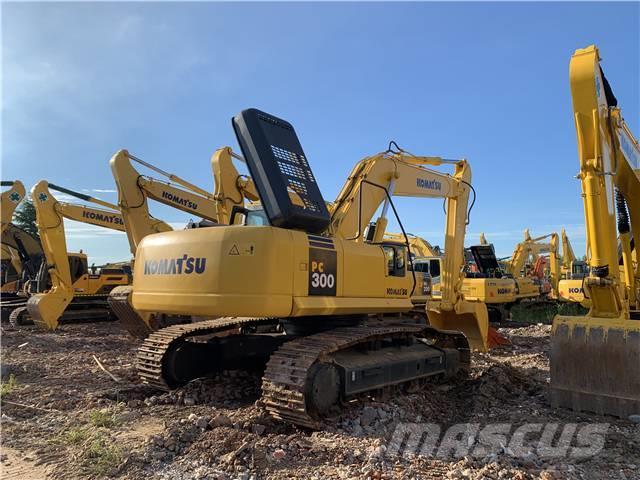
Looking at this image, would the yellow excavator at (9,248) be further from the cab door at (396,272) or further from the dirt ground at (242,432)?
the cab door at (396,272)

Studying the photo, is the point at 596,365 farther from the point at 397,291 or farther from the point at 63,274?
the point at 63,274

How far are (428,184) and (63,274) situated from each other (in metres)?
11.6

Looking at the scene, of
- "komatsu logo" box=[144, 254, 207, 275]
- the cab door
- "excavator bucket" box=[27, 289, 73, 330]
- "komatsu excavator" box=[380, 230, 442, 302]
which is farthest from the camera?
"excavator bucket" box=[27, 289, 73, 330]

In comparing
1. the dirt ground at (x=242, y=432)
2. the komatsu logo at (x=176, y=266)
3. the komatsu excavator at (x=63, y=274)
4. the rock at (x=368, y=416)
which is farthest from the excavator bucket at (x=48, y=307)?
the rock at (x=368, y=416)

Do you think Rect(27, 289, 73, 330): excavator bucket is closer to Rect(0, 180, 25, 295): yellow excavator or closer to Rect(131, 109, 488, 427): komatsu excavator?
Rect(0, 180, 25, 295): yellow excavator

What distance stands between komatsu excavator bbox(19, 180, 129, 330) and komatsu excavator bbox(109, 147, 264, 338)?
3786mm

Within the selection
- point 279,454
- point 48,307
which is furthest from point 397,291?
point 48,307

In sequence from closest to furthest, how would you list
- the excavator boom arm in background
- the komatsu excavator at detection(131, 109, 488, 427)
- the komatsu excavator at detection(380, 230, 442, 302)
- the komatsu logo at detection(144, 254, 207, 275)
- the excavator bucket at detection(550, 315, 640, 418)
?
the komatsu excavator at detection(131, 109, 488, 427)
the komatsu logo at detection(144, 254, 207, 275)
the excavator bucket at detection(550, 315, 640, 418)
the excavator boom arm in background
the komatsu excavator at detection(380, 230, 442, 302)

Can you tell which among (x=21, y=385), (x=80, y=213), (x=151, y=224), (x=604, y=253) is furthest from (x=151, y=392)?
(x=80, y=213)

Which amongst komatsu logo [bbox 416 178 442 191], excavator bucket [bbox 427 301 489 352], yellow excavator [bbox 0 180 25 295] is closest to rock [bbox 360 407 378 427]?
komatsu logo [bbox 416 178 442 191]

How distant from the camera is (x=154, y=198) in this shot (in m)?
13.0

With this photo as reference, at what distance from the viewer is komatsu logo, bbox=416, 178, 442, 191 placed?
27.8 feet

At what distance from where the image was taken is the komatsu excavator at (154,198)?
11.6m

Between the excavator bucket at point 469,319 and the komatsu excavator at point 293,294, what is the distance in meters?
1.82
